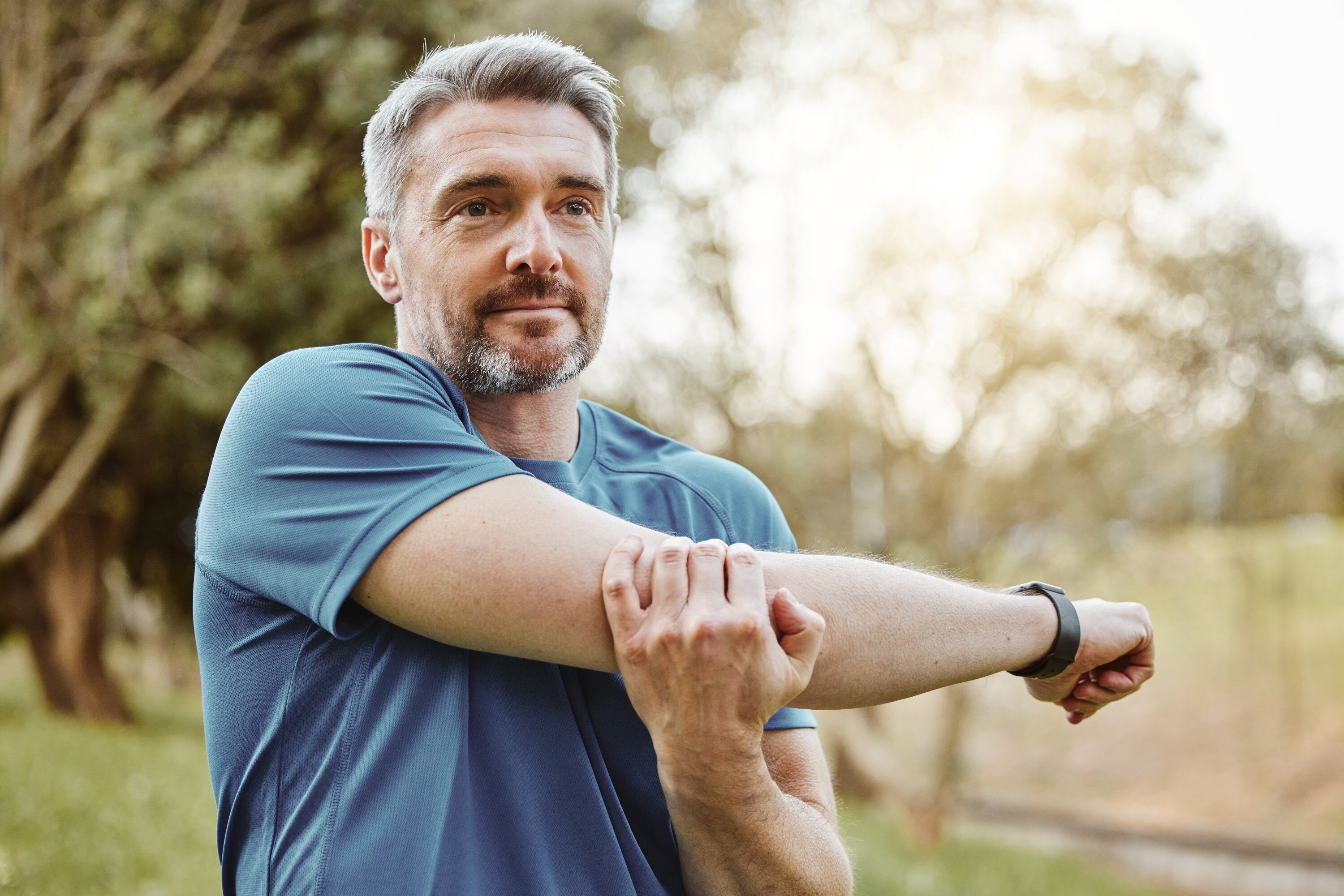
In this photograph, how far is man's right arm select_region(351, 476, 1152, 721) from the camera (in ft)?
4.62

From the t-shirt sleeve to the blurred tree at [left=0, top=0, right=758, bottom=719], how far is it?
322 inches

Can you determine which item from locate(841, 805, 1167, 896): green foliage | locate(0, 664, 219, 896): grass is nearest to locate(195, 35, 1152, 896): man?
locate(0, 664, 219, 896): grass

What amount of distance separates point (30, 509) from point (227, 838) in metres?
13.3

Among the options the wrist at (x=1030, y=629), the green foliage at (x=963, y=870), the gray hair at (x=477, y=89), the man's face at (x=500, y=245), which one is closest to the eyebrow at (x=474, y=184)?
the man's face at (x=500, y=245)

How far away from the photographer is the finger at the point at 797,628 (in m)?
1.44

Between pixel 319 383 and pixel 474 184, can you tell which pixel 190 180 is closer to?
pixel 474 184

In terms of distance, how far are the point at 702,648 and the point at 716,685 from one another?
0.19 ft

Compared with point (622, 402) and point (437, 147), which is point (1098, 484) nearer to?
point (622, 402)

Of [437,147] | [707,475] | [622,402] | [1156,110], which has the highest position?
[1156,110]

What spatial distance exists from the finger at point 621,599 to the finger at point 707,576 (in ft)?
0.24

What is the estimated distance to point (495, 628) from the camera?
1.41 metres

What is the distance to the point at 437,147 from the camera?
70.1 inches

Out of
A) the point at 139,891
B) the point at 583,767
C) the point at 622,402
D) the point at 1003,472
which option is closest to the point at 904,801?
the point at 1003,472

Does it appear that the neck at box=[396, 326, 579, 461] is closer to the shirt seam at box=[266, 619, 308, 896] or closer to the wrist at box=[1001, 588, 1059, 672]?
the shirt seam at box=[266, 619, 308, 896]
